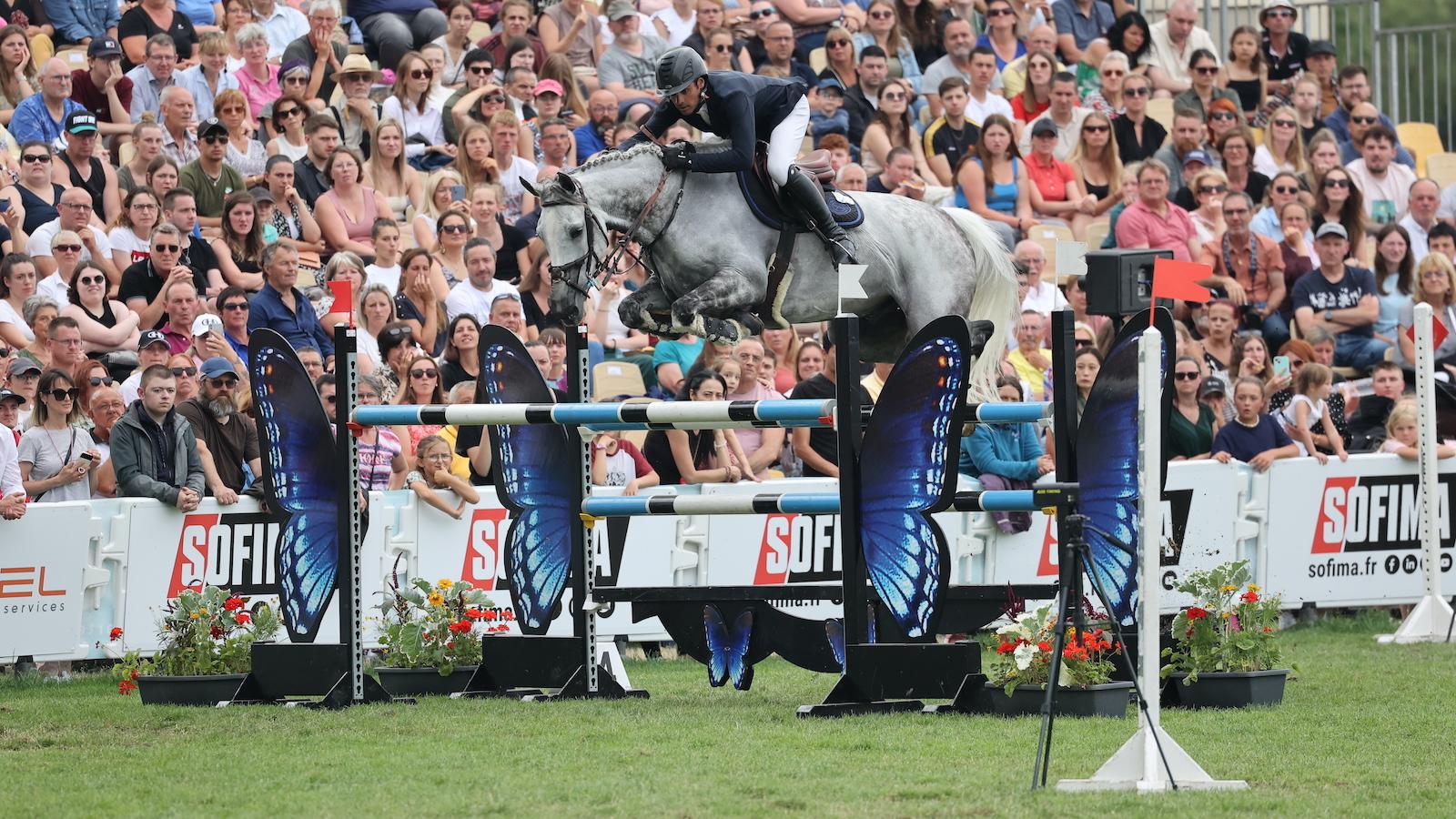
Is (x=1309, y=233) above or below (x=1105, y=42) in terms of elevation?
below

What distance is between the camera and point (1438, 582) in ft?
39.7

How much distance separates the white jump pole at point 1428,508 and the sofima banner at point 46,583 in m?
7.39

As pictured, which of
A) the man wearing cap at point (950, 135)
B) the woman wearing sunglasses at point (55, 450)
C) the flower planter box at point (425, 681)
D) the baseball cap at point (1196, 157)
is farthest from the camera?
Answer: the baseball cap at point (1196, 157)

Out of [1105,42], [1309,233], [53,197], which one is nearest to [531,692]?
[53,197]

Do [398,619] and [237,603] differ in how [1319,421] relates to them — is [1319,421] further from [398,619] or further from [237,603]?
[237,603]

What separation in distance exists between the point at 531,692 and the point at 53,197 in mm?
5516

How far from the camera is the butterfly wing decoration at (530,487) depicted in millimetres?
9391

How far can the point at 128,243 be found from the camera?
12.6 metres

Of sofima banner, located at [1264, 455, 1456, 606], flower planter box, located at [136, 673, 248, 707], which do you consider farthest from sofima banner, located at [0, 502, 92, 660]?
sofima banner, located at [1264, 455, 1456, 606]

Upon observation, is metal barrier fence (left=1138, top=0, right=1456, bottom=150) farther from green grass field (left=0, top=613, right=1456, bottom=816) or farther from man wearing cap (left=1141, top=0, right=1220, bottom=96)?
green grass field (left=0, top=613, right=1456, bottom=816)

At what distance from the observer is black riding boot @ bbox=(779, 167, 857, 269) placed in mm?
9148

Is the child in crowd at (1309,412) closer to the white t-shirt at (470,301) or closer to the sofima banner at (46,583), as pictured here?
the white t-shirt at (470,301)

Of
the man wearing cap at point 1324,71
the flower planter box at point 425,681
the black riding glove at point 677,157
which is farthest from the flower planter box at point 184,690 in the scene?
the man wearing cap at point 1324,71

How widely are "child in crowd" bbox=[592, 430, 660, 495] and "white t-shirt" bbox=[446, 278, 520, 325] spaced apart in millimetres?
1683
